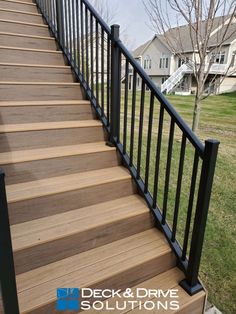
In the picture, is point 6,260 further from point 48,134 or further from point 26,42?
point 26,42

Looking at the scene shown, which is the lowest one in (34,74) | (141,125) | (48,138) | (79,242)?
(79,242)

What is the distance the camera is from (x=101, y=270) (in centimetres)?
151

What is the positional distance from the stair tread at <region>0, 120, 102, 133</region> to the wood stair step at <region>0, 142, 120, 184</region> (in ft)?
0.56

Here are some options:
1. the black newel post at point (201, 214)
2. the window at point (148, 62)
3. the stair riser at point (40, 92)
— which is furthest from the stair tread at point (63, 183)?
the window at point (148, 62)

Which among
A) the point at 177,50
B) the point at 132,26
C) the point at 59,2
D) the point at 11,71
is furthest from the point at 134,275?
the point at 132,26

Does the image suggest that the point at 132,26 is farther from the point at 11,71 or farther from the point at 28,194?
the point at 28,194

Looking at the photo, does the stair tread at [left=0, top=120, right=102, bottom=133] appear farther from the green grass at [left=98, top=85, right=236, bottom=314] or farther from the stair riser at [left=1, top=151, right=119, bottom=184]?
the green grass at [left=98, top=85, right=236, bottom=314]

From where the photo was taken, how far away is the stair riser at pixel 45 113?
Answer: 211 cm

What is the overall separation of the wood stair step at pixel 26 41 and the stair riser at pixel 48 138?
1.39 m

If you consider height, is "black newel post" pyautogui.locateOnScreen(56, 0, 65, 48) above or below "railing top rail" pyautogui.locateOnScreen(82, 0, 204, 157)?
above

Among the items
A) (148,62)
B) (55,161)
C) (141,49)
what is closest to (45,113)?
(55,161)

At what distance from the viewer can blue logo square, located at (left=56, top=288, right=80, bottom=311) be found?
1347 millimetres

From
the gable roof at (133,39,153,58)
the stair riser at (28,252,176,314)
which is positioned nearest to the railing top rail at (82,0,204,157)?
the stair riser at (28,252,176,314)

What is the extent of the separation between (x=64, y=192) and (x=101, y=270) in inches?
22.4
